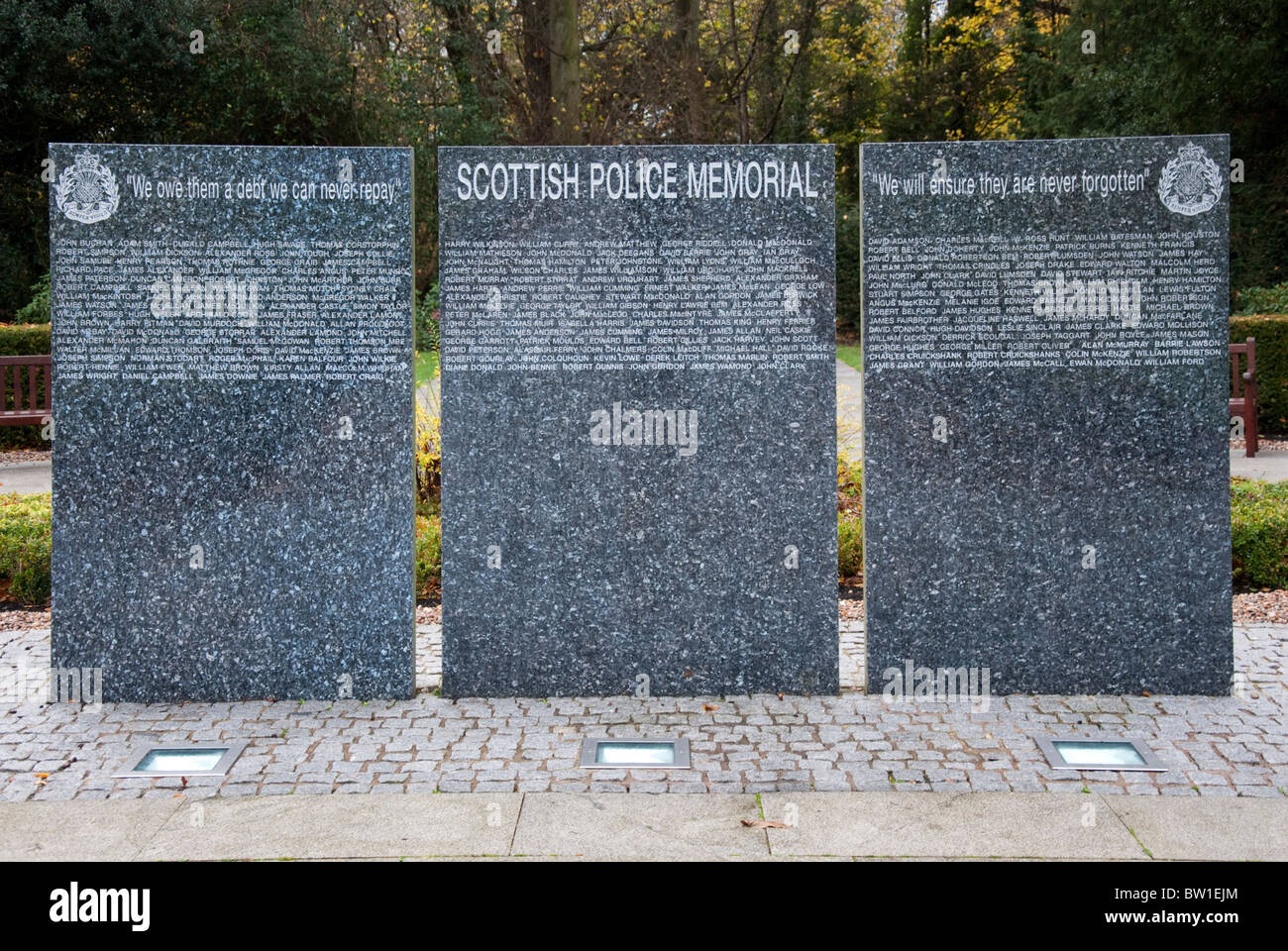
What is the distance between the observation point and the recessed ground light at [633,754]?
4.48 metres

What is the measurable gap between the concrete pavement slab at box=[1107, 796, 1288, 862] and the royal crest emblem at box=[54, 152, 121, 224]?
15.3ft

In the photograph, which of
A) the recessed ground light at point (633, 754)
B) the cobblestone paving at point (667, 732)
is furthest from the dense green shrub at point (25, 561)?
the recessed ground light at point (633, 754)

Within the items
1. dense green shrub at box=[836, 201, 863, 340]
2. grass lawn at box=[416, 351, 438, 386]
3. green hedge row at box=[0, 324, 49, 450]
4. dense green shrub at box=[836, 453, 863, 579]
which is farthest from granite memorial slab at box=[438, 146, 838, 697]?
dense green shrub at box=[836, 201, 863, 340]

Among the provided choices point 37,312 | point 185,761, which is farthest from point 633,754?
point 37,312

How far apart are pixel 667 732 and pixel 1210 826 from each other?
2.02 metres

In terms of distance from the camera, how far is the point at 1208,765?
4402 mm

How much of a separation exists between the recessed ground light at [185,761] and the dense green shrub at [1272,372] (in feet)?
41.8

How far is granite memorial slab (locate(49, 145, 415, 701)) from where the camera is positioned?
16.9 ft

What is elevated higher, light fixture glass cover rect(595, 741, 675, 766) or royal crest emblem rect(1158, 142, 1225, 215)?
royal crest emblem rect(1158, 142, 1225, 215)

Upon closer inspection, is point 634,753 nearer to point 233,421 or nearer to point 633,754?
point 633,754

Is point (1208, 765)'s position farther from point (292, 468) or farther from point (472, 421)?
point (292, 468)

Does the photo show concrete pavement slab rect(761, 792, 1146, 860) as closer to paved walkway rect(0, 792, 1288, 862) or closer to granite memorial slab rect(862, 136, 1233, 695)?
paved walkway rect(0, 792, 1288, 862)

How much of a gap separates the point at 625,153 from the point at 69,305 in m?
2.50

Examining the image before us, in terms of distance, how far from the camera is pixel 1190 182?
5164mm
